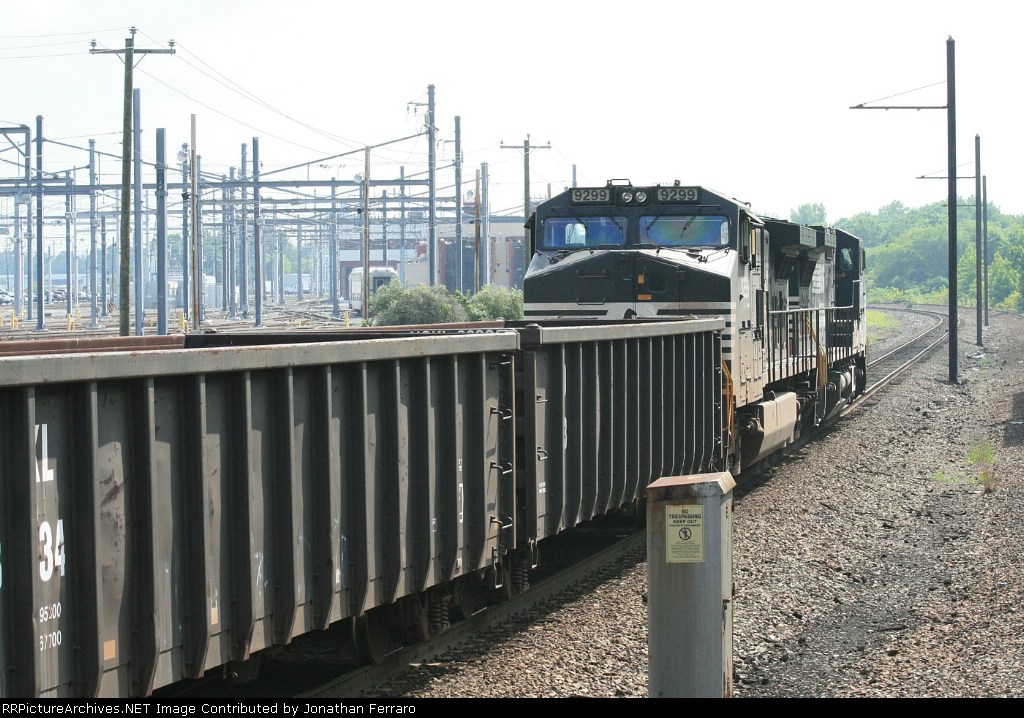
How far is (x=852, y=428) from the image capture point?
23.2 meters

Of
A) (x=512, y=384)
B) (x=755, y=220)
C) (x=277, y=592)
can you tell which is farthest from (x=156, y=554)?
(x=755, y=220)

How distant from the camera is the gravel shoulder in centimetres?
790

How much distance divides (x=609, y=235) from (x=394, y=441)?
9099 mm

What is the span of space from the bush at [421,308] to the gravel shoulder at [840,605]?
28476 millimetres

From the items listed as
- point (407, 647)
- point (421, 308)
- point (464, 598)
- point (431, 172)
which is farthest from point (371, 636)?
point (431, 172)

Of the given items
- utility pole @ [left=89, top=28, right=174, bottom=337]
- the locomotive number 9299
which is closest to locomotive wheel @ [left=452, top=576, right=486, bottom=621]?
the locomotive number 9299

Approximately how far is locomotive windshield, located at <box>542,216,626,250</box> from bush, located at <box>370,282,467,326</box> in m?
29.0

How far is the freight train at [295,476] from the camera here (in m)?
4.85

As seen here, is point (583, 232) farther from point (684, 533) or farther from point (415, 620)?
point (684, 533)

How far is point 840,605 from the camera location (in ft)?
33.9

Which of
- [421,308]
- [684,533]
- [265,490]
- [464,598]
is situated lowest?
[464,598]

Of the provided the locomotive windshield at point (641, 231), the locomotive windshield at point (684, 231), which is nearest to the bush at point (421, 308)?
the locomotive windshield at point (641, 231)

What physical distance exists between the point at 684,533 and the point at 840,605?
4.25 metres

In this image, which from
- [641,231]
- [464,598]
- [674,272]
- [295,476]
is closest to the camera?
[295,476]
